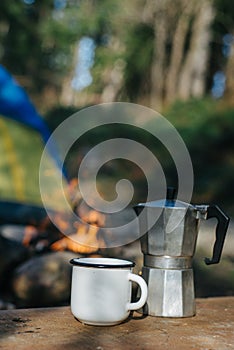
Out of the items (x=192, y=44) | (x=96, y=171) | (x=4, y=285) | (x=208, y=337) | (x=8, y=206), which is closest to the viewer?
(x=208, y=337)

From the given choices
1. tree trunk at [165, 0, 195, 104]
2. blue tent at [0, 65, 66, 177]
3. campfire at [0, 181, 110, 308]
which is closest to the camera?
campfire at [0, 181, 110, 308]

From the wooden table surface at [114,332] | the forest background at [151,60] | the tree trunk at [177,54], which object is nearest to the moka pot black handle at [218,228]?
the wooden table surface at [114,332]

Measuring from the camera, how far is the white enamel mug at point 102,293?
1.10 metres

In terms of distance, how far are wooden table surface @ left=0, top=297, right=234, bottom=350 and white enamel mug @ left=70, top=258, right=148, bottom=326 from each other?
0.02 metres

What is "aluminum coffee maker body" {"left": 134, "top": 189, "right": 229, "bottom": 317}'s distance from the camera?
1.24 meters

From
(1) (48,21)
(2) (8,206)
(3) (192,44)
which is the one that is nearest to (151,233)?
(2) (8,206)

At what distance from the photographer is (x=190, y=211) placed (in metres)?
1.25

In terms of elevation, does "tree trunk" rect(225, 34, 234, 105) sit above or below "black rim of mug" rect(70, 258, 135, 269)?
above

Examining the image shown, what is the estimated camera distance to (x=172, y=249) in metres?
1.25

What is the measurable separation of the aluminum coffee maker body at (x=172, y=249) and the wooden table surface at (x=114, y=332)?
4 cm

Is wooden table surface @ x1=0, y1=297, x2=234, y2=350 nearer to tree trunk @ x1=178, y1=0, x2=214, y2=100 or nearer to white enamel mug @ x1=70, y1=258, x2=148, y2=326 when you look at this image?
white enamel mug @ x1=70, y1=258, x2=148, y2=326

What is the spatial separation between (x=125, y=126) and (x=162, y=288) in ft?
23.3

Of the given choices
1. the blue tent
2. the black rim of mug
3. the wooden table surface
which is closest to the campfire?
the blue tent

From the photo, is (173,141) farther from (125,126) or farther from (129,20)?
(129,20)
